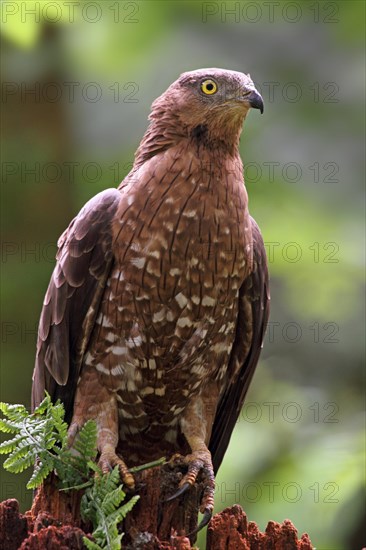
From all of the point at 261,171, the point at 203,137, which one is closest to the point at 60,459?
the point at 203,137

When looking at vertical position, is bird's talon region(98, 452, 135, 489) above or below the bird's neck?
below

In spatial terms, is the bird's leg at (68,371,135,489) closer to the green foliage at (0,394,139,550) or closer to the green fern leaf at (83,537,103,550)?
the green foliage at (0,394,139,550)

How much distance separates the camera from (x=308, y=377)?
24.0 ft

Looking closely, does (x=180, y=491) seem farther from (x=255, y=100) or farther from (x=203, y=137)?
(x=255, y=100)

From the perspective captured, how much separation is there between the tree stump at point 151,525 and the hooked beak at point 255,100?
5.99ft

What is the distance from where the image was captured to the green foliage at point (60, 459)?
3965 millimetres

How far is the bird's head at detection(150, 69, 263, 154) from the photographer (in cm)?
469

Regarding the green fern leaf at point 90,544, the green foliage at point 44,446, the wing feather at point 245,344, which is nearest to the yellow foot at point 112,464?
the green foliage at point 44,446

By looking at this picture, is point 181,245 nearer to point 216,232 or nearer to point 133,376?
point 216,232

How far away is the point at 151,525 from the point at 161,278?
3.98ft

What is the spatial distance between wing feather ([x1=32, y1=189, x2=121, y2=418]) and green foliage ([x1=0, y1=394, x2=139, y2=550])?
0.58 meters

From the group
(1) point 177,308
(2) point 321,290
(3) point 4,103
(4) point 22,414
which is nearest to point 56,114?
(3) point 4,103

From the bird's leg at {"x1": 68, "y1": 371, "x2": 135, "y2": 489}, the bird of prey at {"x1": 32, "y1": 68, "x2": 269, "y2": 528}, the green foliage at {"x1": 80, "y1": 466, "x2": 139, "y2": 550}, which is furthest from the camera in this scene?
the bird's leg at {"x1": 68, "y1": 371, "x2": 135, "y2": 489}

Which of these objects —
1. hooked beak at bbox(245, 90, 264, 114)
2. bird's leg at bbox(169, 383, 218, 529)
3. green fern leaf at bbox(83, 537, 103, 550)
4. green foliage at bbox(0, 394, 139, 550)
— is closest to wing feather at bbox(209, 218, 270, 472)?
bird's leg at bbox(169, 383, 218, 529)
